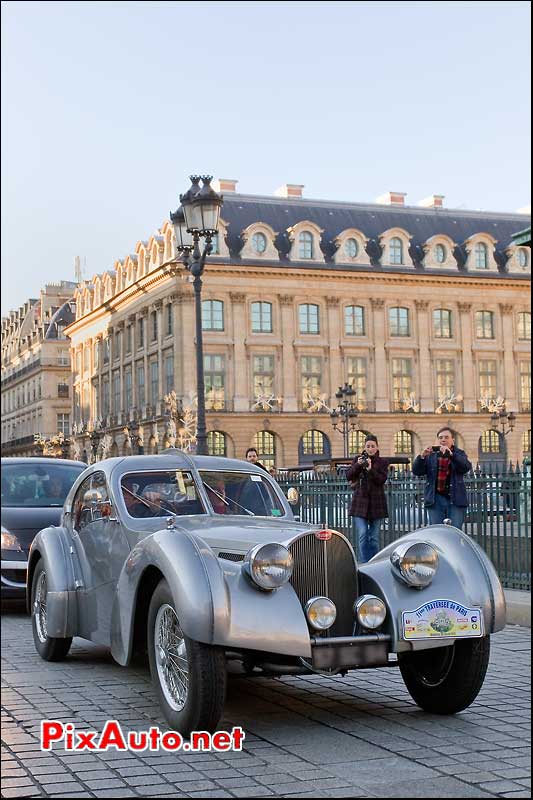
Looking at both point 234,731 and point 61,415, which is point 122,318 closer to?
point 61,415

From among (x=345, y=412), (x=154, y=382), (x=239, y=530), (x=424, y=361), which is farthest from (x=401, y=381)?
(x=239, y=530)

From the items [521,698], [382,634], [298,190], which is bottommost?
[521,698]

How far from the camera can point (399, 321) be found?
72188 millimetres

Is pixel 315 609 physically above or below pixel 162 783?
above

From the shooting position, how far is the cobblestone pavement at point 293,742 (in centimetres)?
470

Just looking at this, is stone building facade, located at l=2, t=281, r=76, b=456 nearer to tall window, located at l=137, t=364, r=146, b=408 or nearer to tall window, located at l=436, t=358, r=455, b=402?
tall window, located at l=137, t=364, r=146, b=408

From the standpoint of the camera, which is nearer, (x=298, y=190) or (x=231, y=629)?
(x=231, y=629)

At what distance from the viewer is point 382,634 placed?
19.3 ft

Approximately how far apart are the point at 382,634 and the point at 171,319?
62815 millimetres

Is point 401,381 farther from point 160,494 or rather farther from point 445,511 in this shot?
point 160,494

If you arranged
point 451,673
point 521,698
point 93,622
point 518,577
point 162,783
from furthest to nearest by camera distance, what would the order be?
point 518,577 < point 93,622 < point 521,698 < point 451,673 < point 162,783

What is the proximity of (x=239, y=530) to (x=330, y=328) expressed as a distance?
6422 centimetres

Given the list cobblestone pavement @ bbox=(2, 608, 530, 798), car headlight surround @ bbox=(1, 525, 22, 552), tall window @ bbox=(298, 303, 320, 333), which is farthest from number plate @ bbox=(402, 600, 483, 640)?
tall window @ bbox=(298, 303, 320, 333)

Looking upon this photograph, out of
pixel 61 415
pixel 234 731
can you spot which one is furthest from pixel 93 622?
pixel 61 415
